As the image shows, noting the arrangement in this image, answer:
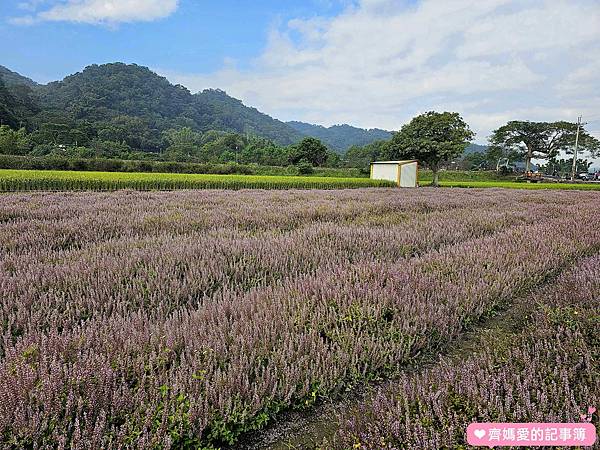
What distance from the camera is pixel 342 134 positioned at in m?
166

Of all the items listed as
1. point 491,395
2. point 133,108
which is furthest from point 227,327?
point 133,108

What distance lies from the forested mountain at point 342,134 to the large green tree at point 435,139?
10456 centimetres

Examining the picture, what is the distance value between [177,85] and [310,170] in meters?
96.5

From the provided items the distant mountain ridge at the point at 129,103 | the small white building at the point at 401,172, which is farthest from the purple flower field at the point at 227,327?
the distant mountain ridge at the point at 129,103

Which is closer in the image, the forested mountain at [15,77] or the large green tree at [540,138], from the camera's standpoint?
the large green tree at [540,138]

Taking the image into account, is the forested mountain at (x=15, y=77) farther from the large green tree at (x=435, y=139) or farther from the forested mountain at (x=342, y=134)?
the large green tree at (x=435, y=139)

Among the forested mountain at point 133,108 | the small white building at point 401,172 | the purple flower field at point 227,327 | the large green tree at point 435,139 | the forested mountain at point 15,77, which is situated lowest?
the purple flower field at point 227,327

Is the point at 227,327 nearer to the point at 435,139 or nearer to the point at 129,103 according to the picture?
the point at 435,139

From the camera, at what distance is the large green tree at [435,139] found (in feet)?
119

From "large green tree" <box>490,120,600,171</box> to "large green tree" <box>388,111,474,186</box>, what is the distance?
3520 centimetres

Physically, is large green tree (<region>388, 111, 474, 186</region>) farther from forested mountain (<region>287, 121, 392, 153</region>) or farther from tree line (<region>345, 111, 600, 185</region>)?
forested mountain (<region>287, 121, 392, 153</region>)

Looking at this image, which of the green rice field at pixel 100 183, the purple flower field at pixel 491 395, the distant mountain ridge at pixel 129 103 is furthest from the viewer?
the distant mountain ridge at pixel 129 103

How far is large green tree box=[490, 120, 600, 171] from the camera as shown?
6084 cm

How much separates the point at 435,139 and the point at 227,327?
39758 mm
